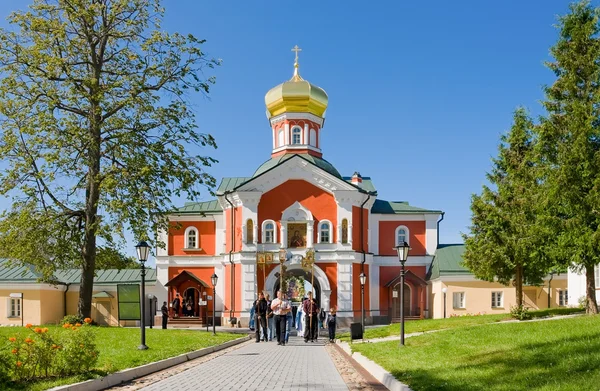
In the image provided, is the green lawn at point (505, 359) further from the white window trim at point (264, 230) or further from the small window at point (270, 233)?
the small window at point (270, 233)

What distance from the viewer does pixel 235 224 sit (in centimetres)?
3878

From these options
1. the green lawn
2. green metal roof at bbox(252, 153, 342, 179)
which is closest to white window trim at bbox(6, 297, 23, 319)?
green metal roof at bbox(252, 153, 342, 179)

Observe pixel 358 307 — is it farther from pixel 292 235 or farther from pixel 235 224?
pixel 235 224

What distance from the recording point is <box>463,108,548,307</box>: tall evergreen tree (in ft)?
92.7

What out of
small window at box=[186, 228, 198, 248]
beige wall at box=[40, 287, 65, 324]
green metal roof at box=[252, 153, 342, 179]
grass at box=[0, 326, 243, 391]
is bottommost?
beige wall at box=[40, 287, 65, 324]

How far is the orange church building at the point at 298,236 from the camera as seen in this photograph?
37.6m

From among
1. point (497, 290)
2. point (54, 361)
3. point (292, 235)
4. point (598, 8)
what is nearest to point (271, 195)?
point (292, 235)

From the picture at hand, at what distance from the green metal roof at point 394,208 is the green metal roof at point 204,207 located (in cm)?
974

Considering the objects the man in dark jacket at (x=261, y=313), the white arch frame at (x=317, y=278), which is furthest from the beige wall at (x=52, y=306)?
the man in dark jacket at (x=261, y=313)

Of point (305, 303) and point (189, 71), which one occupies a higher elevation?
point (189, 71)

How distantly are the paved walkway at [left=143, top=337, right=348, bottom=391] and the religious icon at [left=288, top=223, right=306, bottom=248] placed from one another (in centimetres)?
2194

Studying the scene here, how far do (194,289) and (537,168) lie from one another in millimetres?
24187

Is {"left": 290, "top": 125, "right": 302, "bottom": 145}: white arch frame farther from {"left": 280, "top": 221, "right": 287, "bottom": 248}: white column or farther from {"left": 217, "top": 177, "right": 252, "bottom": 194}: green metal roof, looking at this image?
{"left": 280, "top": 221, "right": 287, "bottom": 248}: white column

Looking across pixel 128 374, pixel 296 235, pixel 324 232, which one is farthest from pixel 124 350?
pixel 324 232
